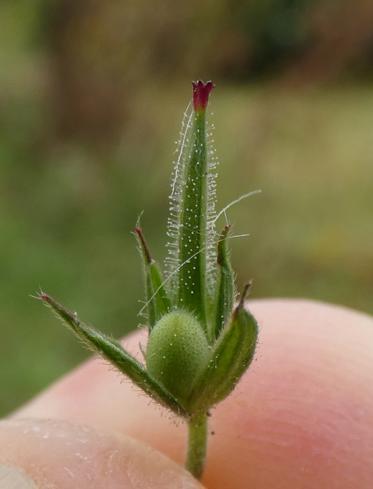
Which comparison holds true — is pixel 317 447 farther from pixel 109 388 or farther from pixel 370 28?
pixel 370 28

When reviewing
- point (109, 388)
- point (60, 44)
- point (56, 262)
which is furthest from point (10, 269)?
point (109, 388)

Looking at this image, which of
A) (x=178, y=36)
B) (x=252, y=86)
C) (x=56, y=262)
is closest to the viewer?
(x=56, y=262)

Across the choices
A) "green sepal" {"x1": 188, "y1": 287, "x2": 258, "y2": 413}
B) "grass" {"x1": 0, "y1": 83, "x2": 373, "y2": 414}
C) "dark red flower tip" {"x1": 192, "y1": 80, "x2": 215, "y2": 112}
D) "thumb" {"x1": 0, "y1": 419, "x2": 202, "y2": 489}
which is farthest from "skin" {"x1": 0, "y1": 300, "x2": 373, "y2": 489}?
"grass" {"x1": 0, "y1": 83, "x2": 373, "y2": 414}

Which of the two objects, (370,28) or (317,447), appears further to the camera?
(370,28)

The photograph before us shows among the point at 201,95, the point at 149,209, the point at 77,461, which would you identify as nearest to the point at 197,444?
the point at 77,461

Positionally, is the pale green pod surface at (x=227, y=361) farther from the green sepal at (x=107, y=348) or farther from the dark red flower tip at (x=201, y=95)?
the dark red flower tip at (x=201, y=95)
